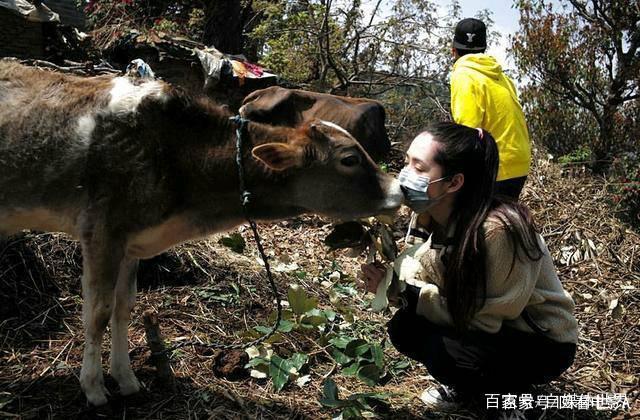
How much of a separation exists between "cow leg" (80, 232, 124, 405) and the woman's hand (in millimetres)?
1594

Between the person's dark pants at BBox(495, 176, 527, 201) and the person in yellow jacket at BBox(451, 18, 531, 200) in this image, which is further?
the person's dark pants at BBox(495, 176, 527, 201)

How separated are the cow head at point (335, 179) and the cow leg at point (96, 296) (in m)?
1.25

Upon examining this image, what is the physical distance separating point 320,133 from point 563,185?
21.6ft

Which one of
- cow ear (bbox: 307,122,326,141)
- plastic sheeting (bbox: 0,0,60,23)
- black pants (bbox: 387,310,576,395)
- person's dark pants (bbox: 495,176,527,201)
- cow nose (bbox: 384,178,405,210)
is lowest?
black pants (bbox: 387,310,576,395)

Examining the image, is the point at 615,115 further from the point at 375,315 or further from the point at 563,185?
the point at 375,315

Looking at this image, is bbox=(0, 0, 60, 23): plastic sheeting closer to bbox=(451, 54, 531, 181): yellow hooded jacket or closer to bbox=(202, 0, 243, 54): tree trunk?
bbox=(202, 0, 243, 54): tree trunk

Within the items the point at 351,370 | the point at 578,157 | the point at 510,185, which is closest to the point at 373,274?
the point at 351,370

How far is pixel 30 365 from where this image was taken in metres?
4.62

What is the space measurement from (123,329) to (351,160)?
196 centimetres

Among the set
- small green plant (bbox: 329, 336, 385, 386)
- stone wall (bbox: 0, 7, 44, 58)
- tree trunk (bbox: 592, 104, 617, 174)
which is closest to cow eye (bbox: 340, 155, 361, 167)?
small green plant (bbox: 329, 336, 385, 386)

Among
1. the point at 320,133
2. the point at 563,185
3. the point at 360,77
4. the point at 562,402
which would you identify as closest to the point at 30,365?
the point at 320,133

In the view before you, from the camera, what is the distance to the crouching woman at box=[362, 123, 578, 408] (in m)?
3.89

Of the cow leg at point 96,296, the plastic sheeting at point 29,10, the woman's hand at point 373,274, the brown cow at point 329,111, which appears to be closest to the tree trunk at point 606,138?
the brown cow at point 329,111

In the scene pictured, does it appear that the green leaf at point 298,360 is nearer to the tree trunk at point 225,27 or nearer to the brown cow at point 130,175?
the brown cow at point 130,175
